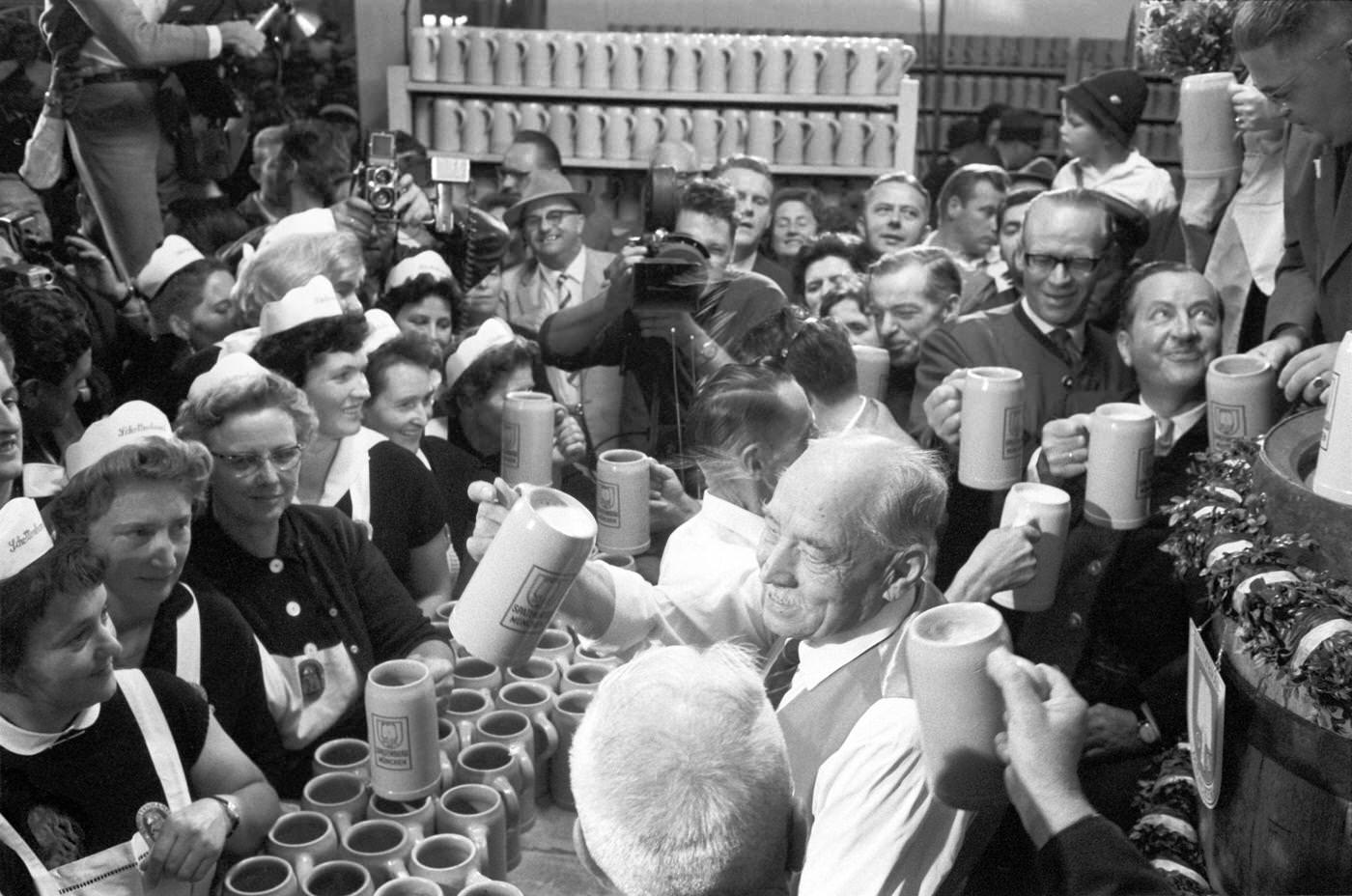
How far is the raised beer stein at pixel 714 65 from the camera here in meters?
5.83

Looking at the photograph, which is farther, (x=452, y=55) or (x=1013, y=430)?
(x=452, y=55)

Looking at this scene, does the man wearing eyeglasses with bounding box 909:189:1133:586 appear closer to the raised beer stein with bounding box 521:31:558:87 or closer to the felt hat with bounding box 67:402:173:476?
the felt hat with bounding box 67:402:173:476

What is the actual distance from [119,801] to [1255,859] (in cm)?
137

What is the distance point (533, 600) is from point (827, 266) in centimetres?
267

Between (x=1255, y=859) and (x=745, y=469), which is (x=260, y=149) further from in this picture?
(x=1255, y=859)

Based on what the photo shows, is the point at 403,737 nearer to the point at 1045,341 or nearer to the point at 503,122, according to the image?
the point at 1045,341

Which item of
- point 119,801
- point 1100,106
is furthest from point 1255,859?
point 1100,106

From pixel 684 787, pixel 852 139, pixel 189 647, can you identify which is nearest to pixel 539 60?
pixel 852 139

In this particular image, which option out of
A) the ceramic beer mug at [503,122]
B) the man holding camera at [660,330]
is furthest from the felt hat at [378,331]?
the ceramic beer mug at [503,122]

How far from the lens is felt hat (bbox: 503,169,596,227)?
428cm

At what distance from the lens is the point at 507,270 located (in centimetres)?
443

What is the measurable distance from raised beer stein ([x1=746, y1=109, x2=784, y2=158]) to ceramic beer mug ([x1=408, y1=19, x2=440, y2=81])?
1.44 metres

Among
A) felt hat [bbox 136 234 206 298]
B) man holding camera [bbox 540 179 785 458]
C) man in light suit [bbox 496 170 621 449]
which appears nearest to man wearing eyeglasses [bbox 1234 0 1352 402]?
man holding camera [bbox 540 179 785 458]

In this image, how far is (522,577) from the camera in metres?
1.56
